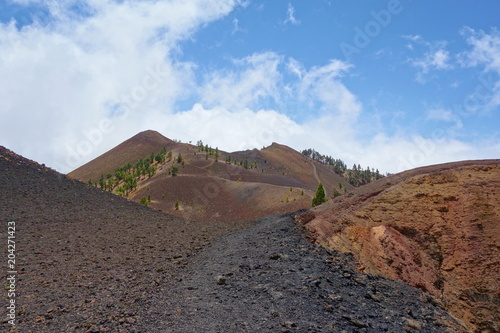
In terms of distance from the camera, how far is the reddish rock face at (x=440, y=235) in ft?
20.4

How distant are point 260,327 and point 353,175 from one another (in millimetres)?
80712

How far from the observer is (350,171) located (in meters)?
84.6

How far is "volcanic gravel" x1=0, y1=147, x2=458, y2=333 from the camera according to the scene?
4.50 m

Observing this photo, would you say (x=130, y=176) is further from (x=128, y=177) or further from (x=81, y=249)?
(x=81, y=249)

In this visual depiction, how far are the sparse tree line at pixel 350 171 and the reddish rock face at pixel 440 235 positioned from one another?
70.2 m

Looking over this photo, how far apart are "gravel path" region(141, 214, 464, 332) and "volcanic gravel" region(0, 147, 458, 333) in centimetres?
2

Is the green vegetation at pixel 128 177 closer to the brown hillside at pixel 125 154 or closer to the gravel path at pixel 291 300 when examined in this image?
the brown hillside at pixel 125 154

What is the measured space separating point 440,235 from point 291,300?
4467mm

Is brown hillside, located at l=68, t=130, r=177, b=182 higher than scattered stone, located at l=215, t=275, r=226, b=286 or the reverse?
higher

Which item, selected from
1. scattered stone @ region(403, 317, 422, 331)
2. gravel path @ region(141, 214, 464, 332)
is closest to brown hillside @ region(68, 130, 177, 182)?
gravel path @ region(141, 214, 464, 332)

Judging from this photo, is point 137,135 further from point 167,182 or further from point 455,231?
point 455,231

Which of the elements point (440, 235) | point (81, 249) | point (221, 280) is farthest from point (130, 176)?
point (440, 235)

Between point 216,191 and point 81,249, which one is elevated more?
point 216,191

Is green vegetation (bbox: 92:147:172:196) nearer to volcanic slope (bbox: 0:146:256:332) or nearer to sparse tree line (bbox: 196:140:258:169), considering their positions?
sparse tree line (bbox: 196:140:258:169)
